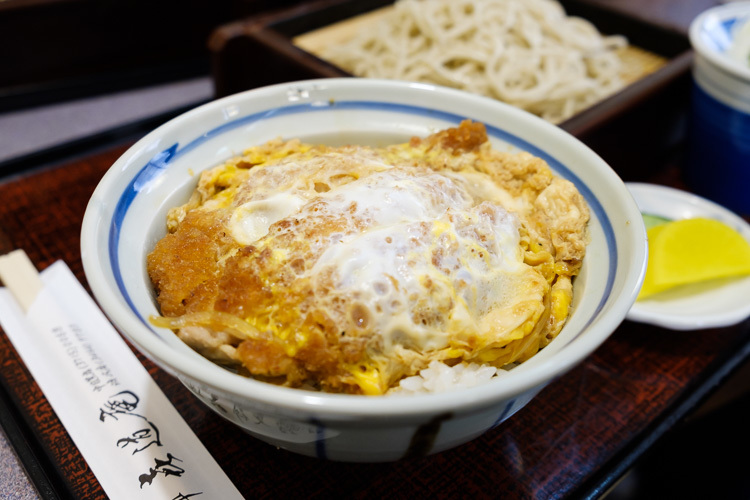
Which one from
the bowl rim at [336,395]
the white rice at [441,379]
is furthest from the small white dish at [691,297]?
the white rice at [441,379]

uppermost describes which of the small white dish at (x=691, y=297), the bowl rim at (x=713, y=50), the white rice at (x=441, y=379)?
the white rice at (x=441, y=379)

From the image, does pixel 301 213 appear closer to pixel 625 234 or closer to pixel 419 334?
pixel 419 334

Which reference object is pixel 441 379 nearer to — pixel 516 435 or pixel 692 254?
pixel 516 435

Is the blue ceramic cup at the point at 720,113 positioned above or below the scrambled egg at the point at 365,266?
below

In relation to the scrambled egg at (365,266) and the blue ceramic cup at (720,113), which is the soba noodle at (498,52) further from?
the scrambled egg at (365,266)

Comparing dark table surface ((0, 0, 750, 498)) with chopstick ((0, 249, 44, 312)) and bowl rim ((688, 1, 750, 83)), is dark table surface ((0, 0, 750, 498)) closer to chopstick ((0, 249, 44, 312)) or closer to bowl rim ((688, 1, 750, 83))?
chopstick ((0, 249, 44, 312))
